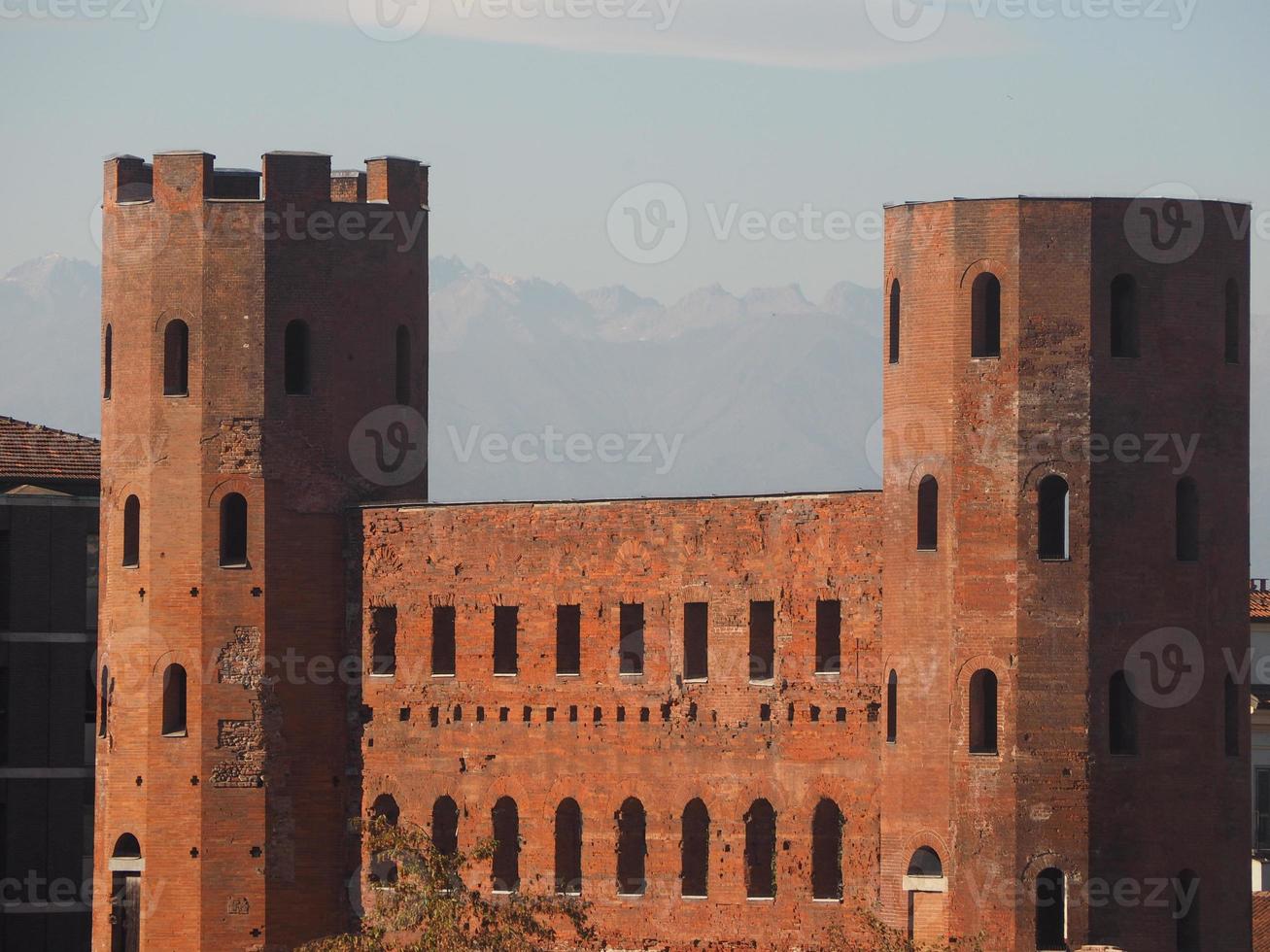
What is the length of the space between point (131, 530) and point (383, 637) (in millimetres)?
5041

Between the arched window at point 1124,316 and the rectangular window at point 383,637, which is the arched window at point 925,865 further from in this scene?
the rectangular window at point 383,637

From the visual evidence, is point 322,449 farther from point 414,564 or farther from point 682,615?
point 682,615

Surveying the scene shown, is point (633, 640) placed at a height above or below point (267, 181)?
below

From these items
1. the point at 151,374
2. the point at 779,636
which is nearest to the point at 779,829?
the point at 779,636

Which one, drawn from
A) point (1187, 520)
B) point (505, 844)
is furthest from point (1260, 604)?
point (505, 844)

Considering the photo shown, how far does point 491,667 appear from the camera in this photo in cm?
5109

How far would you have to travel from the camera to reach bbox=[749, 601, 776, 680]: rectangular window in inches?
1907

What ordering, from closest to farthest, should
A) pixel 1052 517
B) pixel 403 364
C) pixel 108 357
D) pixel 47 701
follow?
pixel 1052 517 → pixel 108 357 → pixel 403 364 → pixel 47 701

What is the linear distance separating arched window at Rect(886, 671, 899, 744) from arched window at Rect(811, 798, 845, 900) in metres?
1.89

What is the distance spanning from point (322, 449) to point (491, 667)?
17.1ft

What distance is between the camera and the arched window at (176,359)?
172ft

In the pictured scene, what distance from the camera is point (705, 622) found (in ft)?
162

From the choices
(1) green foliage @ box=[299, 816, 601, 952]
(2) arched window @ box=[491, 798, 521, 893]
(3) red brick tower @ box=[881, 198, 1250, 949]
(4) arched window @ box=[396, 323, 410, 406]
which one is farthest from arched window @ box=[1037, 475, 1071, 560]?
(4) arched window @ box=[396, 323, 410, 406]

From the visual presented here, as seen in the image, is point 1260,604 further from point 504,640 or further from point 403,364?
point 403,364
